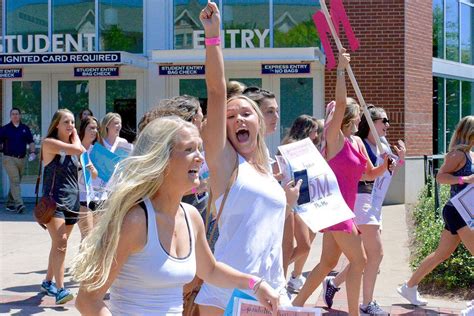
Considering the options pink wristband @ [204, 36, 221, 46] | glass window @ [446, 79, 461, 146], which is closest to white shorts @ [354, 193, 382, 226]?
pink wristband @ [204, 36, 221, 46]

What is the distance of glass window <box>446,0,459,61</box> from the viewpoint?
18.5 metres

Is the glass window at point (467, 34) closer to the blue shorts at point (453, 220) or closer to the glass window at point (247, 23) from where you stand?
the glass window at point (247, 23)

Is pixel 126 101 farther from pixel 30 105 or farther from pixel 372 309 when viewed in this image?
pixel 372 309

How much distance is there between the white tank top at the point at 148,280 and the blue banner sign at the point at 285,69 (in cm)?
1265

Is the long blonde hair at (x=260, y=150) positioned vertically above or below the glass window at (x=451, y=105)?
below

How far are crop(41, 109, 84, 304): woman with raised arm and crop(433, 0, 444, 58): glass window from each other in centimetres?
1193

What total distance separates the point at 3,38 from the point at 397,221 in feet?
31.0

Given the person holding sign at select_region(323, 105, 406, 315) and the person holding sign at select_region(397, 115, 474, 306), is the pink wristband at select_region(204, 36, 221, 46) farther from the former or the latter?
the person holding sign at select_region(397, 115, 474, 306)

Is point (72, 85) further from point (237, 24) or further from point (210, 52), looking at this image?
point (210, 52)

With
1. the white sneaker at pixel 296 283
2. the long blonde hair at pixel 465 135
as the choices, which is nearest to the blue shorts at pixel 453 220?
the long blonde hair at pixel 465 135

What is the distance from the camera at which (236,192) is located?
378 centimetres

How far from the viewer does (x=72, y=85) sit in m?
17.0

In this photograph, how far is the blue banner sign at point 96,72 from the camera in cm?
1590

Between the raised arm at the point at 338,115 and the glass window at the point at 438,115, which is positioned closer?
the raised arm at the point at 338,115
